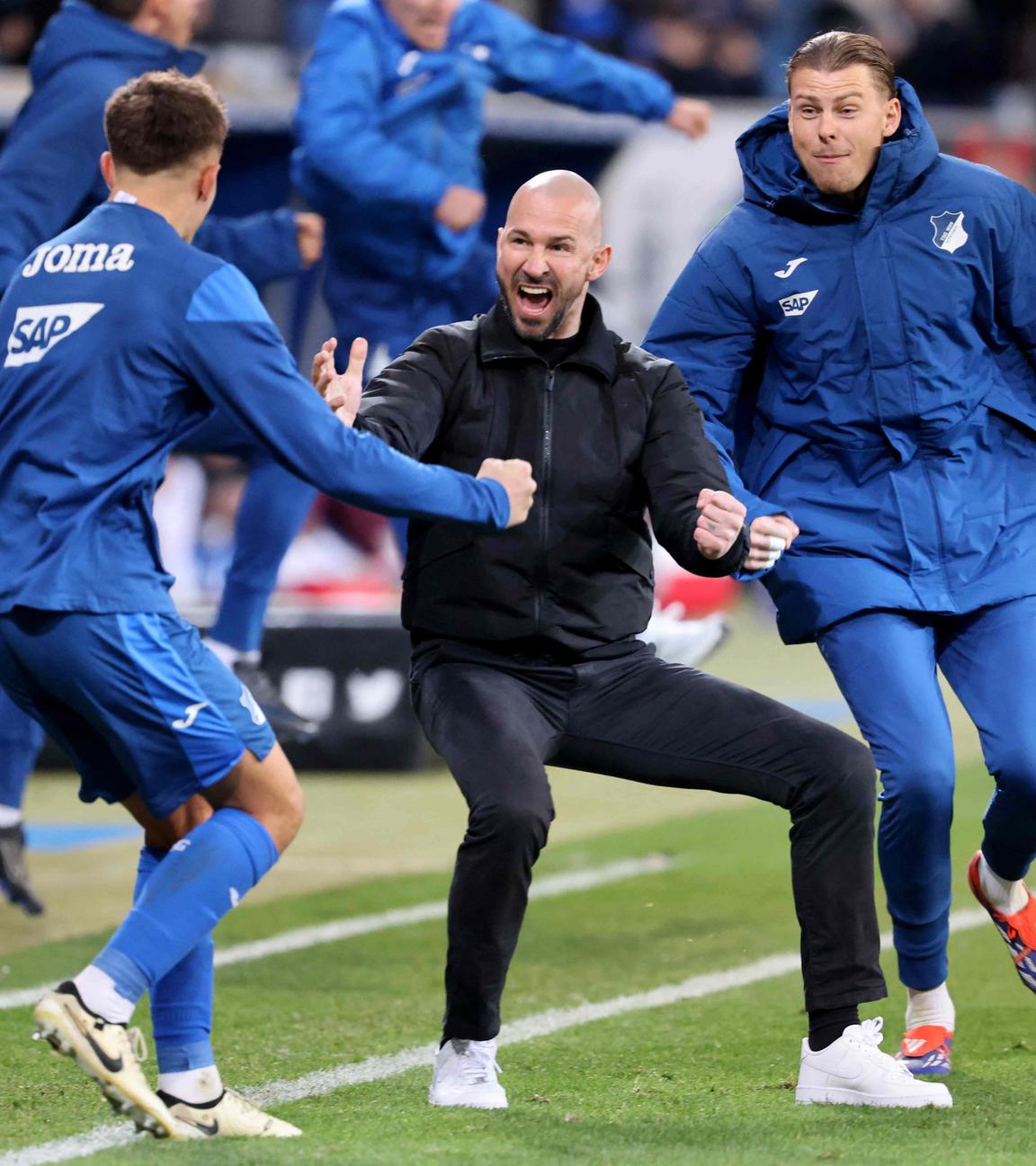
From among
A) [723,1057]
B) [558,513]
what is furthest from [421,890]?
[558,513]

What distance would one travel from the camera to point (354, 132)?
7.07m

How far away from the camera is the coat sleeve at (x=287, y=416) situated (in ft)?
12.3

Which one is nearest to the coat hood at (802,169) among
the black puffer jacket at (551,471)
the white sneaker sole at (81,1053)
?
the black puffer jacket at (551,471)

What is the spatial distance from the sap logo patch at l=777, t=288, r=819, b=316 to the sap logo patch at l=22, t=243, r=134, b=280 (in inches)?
63.8

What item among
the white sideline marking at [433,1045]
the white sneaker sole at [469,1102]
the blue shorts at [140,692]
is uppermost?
the blue shorts at [140,692]

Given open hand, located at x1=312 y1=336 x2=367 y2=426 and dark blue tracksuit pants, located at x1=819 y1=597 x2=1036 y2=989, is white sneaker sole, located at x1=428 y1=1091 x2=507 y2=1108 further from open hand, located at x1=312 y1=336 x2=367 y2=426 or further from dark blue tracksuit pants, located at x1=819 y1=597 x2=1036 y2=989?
open hand, located at x1=312 y1=336 x2=367 y2=426

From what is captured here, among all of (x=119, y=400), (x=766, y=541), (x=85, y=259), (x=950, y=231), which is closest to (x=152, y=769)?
(x=119, y=400)

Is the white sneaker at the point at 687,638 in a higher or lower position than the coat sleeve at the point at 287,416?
lower

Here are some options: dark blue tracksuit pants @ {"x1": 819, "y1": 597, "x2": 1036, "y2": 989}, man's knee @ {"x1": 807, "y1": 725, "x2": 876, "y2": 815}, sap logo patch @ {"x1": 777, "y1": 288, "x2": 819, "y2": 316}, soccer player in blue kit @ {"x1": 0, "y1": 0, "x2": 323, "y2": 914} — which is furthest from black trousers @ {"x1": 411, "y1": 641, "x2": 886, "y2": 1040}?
soccer player in blue kit @ {"x1": 0, "y1": 0, "x2": 323, "y2": 914}

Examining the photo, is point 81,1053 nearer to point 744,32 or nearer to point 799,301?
point 799,301

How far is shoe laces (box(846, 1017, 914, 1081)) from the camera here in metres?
4.29

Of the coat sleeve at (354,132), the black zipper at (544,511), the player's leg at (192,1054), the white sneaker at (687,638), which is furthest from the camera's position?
the white sneaker at (687,638)

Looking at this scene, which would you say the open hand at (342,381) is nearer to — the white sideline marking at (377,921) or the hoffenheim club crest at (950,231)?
the hoffenheim club crest at (950,231)

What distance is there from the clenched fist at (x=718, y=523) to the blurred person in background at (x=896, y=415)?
301 mm
